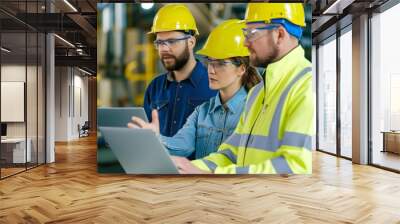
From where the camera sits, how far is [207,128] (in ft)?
20.9

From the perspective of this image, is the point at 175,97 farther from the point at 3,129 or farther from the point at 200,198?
the point at 3,129

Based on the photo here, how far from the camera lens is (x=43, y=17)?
26.3 feet

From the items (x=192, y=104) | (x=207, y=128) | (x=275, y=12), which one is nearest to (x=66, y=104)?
(x=192, y=104)

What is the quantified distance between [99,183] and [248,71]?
2.87 meters

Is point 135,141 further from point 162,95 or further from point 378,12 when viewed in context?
point 378,12

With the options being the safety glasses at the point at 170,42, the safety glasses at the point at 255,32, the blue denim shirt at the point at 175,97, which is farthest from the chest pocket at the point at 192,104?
the safety glasses at the point at 255,32

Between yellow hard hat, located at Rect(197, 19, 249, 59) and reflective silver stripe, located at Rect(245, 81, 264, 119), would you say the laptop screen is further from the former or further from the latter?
reflective silver stripe, located at Rect(245, 81, 264, 119)

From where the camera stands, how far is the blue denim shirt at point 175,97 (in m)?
6.37

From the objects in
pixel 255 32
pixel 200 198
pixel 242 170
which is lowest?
pixel 200 198

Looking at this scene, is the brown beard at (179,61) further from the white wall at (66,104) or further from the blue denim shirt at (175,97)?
the white wall at (66,104)

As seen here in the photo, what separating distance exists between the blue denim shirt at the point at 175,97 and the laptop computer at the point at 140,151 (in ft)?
0.86

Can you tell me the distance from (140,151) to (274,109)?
2.16 m

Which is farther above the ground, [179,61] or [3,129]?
[179,61]

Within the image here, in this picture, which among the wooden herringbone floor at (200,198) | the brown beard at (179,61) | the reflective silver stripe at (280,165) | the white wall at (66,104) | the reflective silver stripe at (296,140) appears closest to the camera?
the wooden herringbone floor at (200,198)
